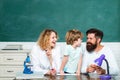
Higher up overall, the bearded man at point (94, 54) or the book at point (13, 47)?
the book at point (13, 47)

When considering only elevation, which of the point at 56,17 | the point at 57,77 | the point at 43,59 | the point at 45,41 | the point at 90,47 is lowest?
the point at 57,77

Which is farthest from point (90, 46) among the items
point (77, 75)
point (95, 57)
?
point (77, 75)

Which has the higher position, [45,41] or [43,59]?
[45,41]

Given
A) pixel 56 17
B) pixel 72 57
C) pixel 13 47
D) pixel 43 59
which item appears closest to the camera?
pixel 72 57

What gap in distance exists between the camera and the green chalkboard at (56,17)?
207 inches

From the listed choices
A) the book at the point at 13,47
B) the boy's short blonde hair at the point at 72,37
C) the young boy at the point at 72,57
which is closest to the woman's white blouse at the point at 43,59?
the young boy at the point at 72,57

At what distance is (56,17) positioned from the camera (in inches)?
209

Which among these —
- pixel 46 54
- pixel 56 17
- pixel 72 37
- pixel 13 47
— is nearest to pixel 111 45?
pixel 56 17

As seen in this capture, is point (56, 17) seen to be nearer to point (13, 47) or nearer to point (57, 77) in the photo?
point (13, 47)

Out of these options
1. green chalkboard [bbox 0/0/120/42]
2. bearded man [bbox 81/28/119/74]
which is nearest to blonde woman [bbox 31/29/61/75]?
bearded man [bbox 81/28/119/74]

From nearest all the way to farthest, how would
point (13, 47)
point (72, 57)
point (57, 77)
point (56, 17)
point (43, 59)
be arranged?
1. point (57, 77)
2. point (72, 57)
3. point (43, 59)
4. point (13, 47)
5. point (56, 17)

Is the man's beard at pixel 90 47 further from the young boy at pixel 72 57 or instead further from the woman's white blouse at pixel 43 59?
the woman's white blouse at pixel 43 59

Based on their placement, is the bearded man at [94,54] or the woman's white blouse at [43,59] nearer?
the bearded man at [94,54]

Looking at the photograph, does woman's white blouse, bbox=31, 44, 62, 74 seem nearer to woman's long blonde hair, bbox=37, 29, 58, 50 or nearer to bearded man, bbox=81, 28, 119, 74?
woman's long blonde hair, bbox=37, 29, 58, 50
